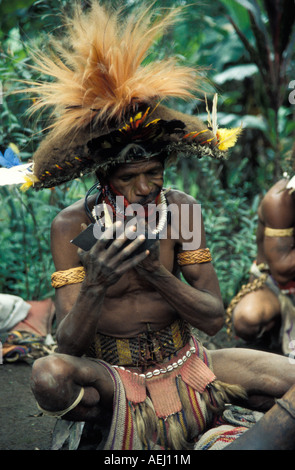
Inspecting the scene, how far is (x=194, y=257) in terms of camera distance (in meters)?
2.61

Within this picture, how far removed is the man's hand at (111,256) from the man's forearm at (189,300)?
8.0 inches

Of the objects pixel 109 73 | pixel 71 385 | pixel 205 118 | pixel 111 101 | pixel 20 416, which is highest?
pixel 205 118

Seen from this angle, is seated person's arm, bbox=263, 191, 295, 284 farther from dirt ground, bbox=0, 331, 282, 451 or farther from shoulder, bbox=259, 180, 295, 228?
dirt ground, bbox=0, 331, 282, 451

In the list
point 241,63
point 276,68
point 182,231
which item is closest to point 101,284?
point 182,231

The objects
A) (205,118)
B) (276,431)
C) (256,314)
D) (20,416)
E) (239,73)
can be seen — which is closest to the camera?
(276,431)

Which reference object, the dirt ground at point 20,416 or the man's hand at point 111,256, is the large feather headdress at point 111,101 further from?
the dirt ground at point 20,416

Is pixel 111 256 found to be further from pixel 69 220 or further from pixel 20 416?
pixel 20 416

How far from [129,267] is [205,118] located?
186 inches

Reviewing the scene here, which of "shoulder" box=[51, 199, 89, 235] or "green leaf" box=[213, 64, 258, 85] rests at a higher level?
"green leaf" box=[213, 64, 258, 85]

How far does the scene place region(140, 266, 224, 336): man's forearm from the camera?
235 centimetres

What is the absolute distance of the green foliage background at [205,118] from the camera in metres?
4.46

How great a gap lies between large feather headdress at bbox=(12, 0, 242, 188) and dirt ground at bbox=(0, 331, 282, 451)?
1284mm

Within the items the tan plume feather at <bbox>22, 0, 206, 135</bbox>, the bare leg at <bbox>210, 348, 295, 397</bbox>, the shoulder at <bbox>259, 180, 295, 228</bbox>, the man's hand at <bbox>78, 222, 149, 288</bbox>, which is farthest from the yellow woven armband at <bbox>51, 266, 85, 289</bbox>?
the shoulder at <bbox>259, 180, 295, 228</bbox>

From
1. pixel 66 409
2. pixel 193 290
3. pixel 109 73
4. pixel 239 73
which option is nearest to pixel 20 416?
pixel 66 409
